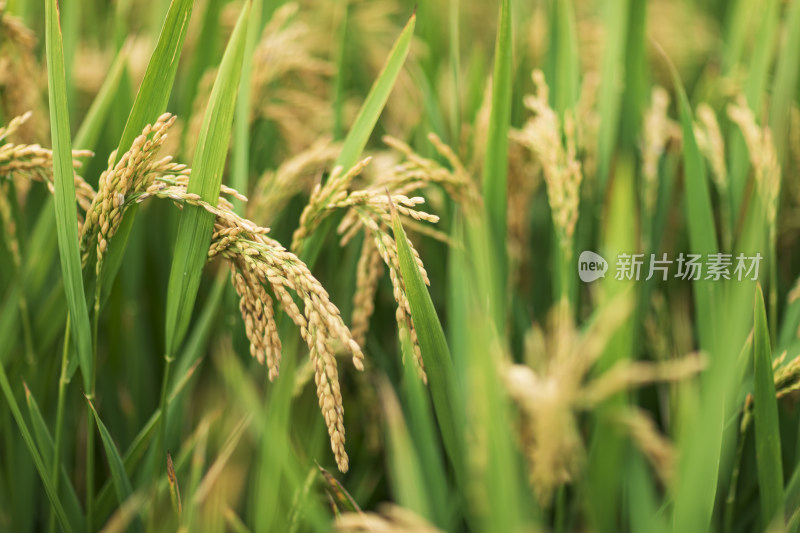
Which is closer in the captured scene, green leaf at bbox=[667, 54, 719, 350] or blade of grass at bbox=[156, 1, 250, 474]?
blade of grass at bbox=[156, 1, 250, 474]

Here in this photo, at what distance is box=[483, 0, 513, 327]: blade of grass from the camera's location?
1258mm

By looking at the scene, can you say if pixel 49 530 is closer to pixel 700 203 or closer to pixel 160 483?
pixel 160 483

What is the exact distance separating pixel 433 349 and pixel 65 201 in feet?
2.12

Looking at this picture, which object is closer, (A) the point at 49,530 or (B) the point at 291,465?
(B) the point at 291,465

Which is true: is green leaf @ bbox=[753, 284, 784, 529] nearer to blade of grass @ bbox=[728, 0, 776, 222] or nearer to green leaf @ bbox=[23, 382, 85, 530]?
blade of grass @ bbox=[728, 0, 776, 222]

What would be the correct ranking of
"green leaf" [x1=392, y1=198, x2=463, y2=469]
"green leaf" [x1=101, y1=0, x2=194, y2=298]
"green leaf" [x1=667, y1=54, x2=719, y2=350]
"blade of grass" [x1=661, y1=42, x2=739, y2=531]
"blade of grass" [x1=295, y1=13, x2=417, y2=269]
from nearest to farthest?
1. "blade of grass" [x1=661, y1=42, x2=739, y2=531]
2. "green leaf" [x1=392, y1=198, x2=463, y2=469]
3. "green leaf" [x1=101, y1=0, x2=194, y2=298]
4. "blade of grass" [x1=295, y1=13, x2=417, y2=269]
5. "green leaf" [x1=667, y1=54, x2=719, y2=350]

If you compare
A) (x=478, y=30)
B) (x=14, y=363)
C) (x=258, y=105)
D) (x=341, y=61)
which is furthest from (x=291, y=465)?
(x=478, y=30)

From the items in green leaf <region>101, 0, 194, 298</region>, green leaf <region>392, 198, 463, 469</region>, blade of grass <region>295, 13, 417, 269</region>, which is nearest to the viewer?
green leaf <region>392, 198, 463, 469</region>

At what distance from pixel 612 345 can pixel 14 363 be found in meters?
1.17

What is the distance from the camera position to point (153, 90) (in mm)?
1102

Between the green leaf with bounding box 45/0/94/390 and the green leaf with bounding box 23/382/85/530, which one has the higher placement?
the green leaf with bounding box 45/0/94/390

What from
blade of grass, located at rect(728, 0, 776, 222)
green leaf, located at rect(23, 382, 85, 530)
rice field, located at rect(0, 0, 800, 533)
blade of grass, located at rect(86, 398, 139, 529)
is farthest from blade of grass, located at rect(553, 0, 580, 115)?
green leaf, located at rect(23, 382, 85, 530)

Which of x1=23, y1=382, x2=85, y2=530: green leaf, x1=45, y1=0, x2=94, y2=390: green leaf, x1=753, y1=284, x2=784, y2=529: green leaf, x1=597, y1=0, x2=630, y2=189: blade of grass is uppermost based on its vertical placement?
x1=597, y1=0, x2=630, y2=189: blade of grass

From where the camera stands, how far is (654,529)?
2.85 ft
